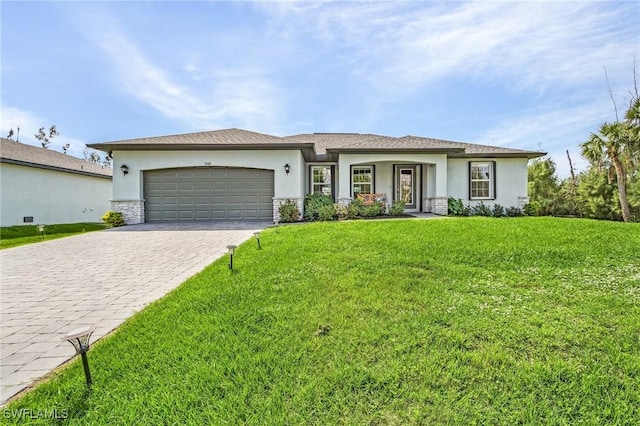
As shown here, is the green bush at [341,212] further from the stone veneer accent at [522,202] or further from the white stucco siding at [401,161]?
the stone veneer accent at [522,202]

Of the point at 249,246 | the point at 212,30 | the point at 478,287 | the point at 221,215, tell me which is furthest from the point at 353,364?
the point at 221,215

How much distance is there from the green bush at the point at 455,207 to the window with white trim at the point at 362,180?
369 cm

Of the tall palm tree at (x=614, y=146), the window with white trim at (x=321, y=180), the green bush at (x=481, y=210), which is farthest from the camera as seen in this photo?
the tall palm tree at (x=614, y=146)

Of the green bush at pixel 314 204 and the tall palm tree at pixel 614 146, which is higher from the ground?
the tall palm tree at pixel 614 146

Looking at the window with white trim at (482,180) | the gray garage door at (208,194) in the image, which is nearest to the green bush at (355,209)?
the gray garage door at (208,194)

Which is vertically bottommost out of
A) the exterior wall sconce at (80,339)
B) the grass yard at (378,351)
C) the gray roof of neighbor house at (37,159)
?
the grass yard at (378,351)

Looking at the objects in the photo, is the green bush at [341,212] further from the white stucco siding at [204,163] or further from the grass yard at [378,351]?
the grass yard at [378,351]

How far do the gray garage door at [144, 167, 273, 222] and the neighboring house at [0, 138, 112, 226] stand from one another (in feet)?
20.8

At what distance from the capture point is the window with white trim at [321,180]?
51.0 ft

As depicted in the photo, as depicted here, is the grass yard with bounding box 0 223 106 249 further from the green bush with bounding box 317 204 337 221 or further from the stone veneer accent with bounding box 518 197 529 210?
the stone veneer accent with bounding box 518 197 529 210

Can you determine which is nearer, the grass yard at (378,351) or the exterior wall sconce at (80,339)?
the grass yard at (378,351)

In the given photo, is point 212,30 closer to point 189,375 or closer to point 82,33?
point 82,33

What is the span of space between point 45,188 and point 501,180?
2294cm

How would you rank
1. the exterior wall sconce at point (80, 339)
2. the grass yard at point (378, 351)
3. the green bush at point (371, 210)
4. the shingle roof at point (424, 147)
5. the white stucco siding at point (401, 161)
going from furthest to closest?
the white stucco siding at point (401, 161) < the shingle roof at point (424, 147) < the green bush at point (371, 210) < the exterior wall sconce at point (80, 339) < the grass yard at point (378, 351)
